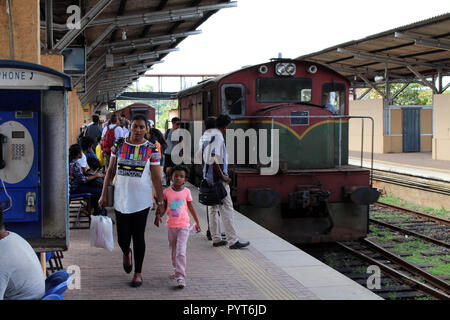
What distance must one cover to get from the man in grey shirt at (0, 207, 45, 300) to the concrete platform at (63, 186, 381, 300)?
2.04 meters

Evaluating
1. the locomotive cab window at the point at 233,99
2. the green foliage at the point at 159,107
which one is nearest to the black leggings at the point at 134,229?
the locomotive cab window at the point at 233,99

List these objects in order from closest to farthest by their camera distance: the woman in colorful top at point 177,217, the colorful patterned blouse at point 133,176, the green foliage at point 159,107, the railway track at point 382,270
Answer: the colorful patterned blouse at point 133,176 → the woman in colorful top at point 177,217 → the railway track at point 382,270 → the green foliage at point 159,107

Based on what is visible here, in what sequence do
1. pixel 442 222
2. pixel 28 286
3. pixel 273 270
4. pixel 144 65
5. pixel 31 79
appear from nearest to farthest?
pixel 28 286 → pixel 31 79 → pixel 273 270 → pixel 442 222 → pixel 144 65

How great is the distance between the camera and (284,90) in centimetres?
1083

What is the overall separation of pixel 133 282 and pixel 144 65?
19.9 m

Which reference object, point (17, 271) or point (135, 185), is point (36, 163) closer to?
point (135, 185)

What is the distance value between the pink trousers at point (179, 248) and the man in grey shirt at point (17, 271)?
2450 mm

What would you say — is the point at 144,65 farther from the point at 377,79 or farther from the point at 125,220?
the point at 125,220

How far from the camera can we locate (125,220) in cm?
587

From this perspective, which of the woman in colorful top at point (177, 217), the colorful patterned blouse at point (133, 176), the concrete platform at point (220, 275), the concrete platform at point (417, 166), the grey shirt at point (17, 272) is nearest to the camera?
the grey shirt at point (17, 272)

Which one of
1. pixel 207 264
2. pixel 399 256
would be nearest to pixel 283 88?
pixel 399 256

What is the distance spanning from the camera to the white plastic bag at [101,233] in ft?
19.4

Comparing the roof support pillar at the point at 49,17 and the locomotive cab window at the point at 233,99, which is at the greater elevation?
the roof support pillar at the point at 49,17

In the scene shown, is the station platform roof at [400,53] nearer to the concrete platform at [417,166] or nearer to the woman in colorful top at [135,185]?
the concrete platform at [417,166]
